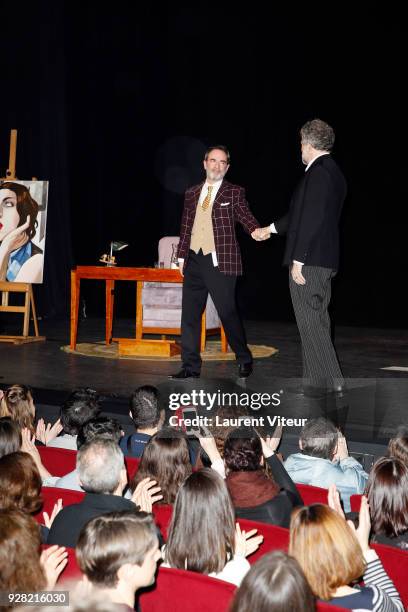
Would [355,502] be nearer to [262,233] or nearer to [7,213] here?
[262,233]

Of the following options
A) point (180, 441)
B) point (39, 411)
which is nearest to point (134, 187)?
point (39, 411)

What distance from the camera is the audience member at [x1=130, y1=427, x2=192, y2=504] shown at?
2.61 meters

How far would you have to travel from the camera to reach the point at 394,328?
8711mm

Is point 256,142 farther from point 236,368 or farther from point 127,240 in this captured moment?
point 236,368

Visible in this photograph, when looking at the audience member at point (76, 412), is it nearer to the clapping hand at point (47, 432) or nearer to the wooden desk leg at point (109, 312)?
the clapping hand at point (47, 432)

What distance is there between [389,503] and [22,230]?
596 cm

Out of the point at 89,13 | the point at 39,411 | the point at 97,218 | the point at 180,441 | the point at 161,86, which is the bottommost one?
the point at 39,411

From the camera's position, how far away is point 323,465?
9.25 feet

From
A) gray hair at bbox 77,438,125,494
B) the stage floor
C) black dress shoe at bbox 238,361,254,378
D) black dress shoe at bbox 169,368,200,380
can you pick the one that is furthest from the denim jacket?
black dress shoe at bbox 238,361,254,378

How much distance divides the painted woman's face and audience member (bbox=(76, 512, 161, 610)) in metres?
6.25

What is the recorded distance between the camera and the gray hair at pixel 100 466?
234 centimetres

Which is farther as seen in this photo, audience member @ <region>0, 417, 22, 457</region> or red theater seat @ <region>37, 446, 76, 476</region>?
red theater seat @ <region>37, 446, 76, 476</region>

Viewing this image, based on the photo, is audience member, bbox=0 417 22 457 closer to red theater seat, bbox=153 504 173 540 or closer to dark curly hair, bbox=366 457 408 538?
red theater seat, bbox=153 504 173 540

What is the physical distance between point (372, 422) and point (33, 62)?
6.81m
